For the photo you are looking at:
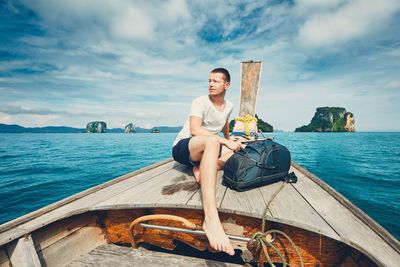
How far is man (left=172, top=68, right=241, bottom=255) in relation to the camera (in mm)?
1749

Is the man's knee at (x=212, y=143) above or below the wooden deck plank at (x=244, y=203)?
above

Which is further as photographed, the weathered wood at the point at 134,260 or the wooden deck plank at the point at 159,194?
the wooden deck plank at the point at 159,194

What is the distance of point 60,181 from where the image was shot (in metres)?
9.45

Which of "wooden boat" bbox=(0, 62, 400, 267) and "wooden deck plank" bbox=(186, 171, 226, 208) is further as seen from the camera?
"wooden deck plank" bbox=(186, 171, 226, 208)

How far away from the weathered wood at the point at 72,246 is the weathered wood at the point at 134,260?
0.13 metres

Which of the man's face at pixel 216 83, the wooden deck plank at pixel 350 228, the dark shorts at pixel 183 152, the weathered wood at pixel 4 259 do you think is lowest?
the weathered wood at pixel 4 259

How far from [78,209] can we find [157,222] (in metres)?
0.86

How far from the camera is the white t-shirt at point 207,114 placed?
112 inches

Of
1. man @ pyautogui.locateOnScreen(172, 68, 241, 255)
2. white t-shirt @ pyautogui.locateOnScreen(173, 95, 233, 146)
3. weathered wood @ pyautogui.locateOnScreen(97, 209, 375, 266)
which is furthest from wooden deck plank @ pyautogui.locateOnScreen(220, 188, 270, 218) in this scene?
white t-shirt @ pyautogui.locateOnScreen(173, 95, 233, 146)

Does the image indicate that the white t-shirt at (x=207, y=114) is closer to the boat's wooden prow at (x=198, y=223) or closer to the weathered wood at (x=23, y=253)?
the boat's wooden prow at (x=198, y=223)

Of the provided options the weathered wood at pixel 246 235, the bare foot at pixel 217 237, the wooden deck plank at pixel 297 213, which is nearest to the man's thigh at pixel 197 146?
the weathered wood at pixel 246 235

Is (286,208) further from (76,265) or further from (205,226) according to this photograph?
(76,265)

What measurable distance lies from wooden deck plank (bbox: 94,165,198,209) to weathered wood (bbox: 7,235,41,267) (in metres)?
0.58

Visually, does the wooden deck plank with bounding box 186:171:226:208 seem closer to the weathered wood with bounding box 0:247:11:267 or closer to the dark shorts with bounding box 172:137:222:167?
the dark shorts with bounding box 172:137:222:167
